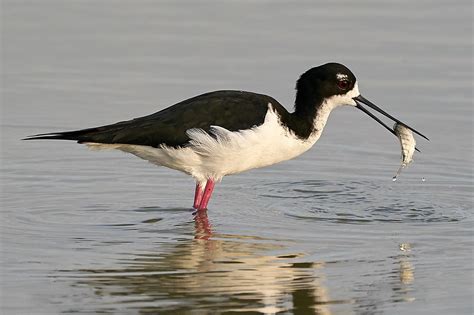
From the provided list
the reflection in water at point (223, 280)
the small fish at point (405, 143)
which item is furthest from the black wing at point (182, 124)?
the small fish at point (405, 143)

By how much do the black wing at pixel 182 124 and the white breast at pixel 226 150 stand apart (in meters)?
0.06

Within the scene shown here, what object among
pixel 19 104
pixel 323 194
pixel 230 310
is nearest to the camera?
pixel 230 310

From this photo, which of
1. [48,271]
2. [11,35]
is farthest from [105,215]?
[11,35]

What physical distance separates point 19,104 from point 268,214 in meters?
3.72

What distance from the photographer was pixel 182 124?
10266mm

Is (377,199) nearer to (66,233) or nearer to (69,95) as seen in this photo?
(66,233)

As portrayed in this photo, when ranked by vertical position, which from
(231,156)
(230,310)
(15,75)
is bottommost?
(230,310)

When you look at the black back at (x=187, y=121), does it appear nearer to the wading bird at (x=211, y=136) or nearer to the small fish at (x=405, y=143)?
the wading bird at (x=211, y=136)

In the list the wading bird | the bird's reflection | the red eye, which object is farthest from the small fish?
the bird's reflection

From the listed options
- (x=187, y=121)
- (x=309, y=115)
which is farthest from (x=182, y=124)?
(x=309, y=115)

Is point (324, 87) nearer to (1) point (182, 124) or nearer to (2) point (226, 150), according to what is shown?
(2) point (226, 150)

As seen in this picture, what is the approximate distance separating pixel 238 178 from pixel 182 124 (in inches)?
59.5

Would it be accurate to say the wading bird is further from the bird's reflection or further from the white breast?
the bird's reflection

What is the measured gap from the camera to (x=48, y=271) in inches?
342
